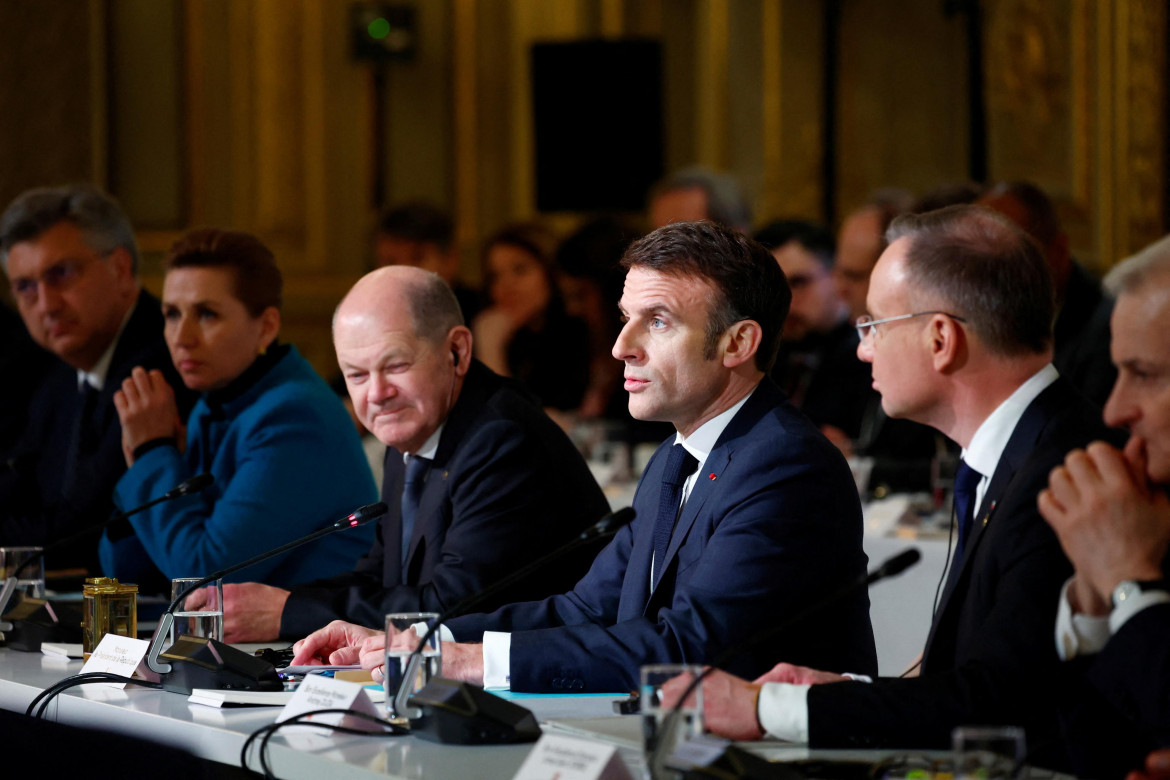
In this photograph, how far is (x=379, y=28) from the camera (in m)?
7.65

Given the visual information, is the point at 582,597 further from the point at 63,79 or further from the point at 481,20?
the point at 481,20

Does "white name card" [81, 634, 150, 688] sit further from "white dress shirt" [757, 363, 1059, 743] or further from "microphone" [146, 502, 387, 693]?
"white dress shirt" [757, 363, 1059, 743]

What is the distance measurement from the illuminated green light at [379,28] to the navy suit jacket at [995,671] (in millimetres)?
6250

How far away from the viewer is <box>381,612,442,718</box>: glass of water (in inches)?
79.0

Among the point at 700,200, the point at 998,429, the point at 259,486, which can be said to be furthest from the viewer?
the point at 700,200

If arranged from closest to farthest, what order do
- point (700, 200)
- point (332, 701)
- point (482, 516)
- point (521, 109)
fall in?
point (332, 701) → point (482, 516) → point (700, 200) → point (521, 109)

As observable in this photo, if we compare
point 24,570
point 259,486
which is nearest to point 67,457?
point 259,486

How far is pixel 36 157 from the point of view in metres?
6.44

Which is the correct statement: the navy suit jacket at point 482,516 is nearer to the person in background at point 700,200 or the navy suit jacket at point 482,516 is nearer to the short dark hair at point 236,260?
the short dark hair at point 236,260

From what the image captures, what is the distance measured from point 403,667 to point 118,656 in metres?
0.63

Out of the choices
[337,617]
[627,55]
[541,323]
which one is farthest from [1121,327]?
[627,55]

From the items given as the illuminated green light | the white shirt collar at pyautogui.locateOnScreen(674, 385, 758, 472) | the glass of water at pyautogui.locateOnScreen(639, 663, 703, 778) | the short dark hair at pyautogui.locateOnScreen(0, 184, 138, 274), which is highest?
the illuminated green light

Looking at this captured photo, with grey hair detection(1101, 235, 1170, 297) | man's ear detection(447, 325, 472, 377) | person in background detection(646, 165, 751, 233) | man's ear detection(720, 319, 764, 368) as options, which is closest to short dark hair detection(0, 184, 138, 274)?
man's ear detection(447, 325, 472, 377)

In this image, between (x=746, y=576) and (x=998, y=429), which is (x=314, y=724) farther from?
(x=998, y=429)
